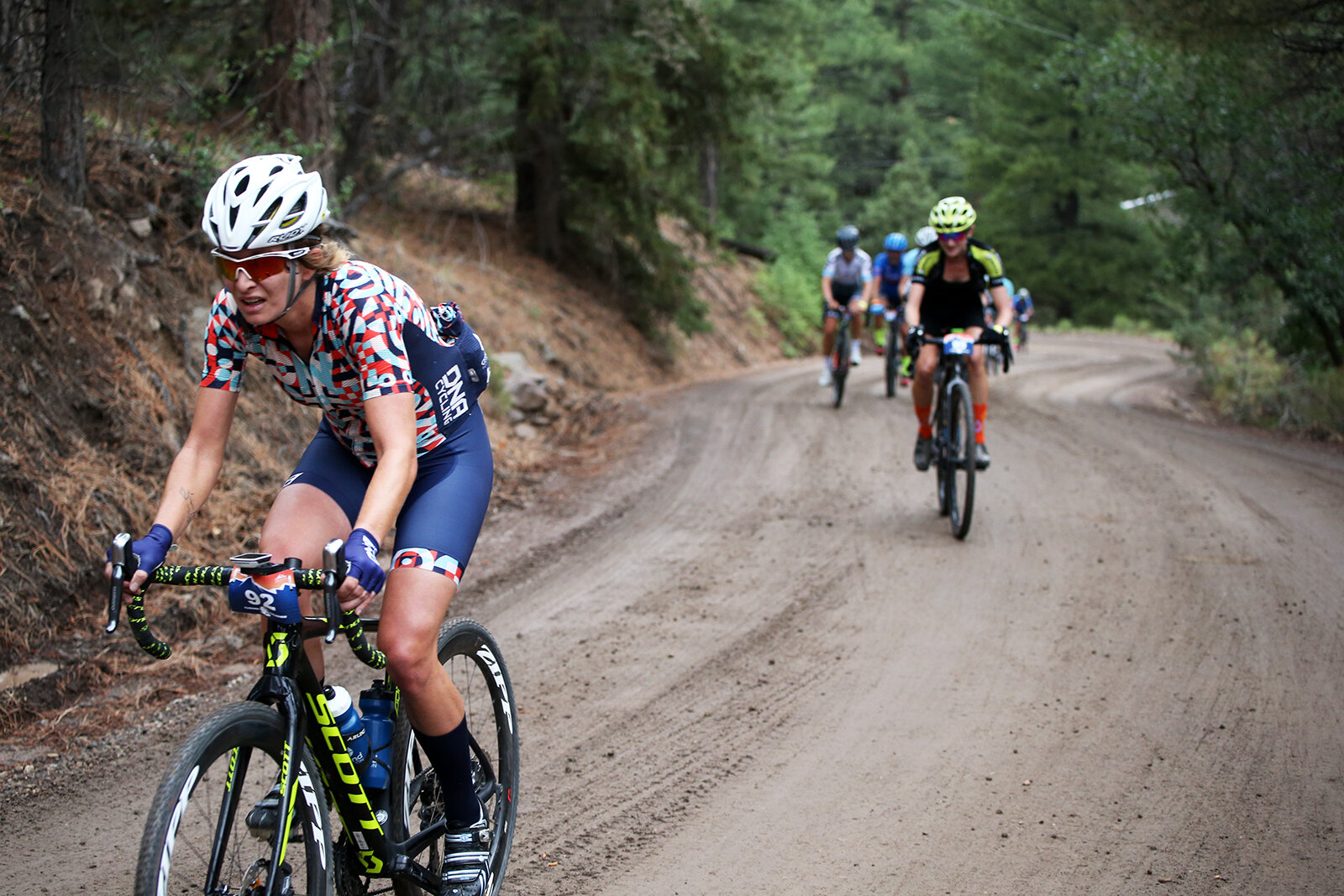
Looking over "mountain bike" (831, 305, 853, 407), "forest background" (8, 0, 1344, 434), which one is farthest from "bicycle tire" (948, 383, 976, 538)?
"forest background" (8, 0, 1344, 434)

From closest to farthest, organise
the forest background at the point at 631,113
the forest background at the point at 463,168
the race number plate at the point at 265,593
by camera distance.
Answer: the race number plate at the point at 265,593
the forest background at the point at 463,168
the forest background at the point at 631,113

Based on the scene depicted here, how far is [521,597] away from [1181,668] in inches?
153

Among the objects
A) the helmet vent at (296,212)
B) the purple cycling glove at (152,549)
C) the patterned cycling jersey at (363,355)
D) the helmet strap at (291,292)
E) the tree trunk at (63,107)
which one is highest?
the tree trunk at (63,107)

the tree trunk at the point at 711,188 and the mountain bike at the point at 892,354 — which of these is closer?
the mountain bike at the point at 892,354

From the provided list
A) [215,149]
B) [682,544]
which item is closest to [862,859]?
[682,544]

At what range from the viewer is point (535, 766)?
15.0ft

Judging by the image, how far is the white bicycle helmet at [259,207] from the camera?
2883mm

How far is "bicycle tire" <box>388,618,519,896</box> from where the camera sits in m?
3.14

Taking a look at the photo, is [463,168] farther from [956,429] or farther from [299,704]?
[299,704]

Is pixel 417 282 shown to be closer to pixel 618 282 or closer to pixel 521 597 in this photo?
pixel 618 282

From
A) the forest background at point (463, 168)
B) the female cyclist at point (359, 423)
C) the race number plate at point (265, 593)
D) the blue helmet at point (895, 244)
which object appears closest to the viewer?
the race number plate at point (265, 593)

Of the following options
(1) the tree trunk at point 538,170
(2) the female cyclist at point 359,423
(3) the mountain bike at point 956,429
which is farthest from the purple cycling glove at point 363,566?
(1) the tree trunk at point 538,170

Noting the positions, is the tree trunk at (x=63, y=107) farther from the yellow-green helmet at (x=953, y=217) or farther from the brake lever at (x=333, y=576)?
the brake lever at (x=333, y=576)

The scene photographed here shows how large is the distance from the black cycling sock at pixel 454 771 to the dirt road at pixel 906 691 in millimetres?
555
